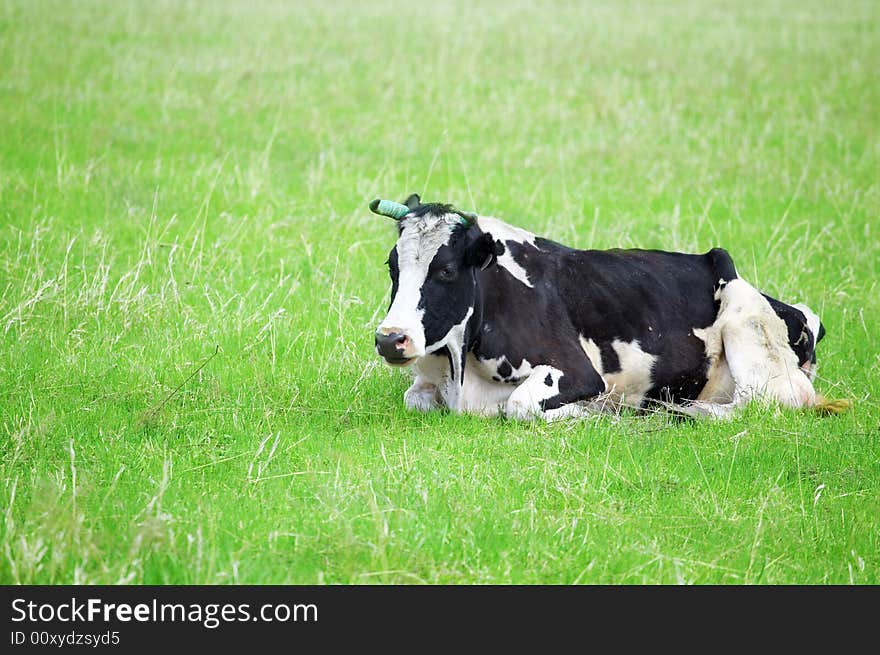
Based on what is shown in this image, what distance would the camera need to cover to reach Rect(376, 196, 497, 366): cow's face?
310 inches

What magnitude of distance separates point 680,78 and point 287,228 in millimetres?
11195

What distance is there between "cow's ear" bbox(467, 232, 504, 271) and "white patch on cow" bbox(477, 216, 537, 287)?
0.43m

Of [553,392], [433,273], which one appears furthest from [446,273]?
[553,392]

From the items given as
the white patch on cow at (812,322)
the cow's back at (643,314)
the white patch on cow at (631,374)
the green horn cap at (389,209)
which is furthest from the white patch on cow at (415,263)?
the white patch on cow at (812,322)

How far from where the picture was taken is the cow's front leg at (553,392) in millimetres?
8320

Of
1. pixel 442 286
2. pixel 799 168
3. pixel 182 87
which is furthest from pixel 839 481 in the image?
pixel 182 87

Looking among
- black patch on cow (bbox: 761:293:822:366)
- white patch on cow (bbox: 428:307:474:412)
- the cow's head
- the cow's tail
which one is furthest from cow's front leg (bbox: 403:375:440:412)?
black patch on cow (bbox: 761:293:822:366)

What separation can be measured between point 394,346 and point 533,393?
3.97 feet

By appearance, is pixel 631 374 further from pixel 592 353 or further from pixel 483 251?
pixel 483 251

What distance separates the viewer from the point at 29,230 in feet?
38.4

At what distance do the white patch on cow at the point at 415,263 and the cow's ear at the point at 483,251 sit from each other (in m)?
0.19

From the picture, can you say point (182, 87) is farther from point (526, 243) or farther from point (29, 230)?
point (526, 243)

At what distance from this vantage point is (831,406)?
8.84 metres

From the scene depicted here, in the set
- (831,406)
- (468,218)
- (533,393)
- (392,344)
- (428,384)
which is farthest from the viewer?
(831,406)
